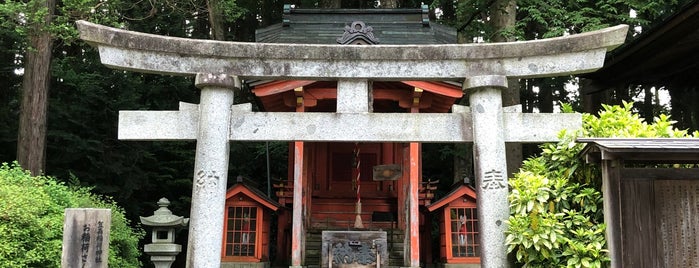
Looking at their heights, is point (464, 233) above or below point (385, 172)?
below

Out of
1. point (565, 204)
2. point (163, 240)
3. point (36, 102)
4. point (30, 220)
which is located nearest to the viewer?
point (565, 204)

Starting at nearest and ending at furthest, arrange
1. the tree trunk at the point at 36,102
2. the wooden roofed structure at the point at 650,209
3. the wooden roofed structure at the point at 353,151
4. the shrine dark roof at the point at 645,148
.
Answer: the shrine dark roof at the point at 645,148, the wooden roofed structure at the point at 650,209, the wooden roofed structure at the point at 353,151, the tree trunk at the point at 36,102

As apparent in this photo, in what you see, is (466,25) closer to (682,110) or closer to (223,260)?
(223,260)

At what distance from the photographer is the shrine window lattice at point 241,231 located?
11109 mm

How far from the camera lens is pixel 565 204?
6059 mm

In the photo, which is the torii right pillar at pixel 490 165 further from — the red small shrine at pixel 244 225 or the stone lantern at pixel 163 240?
the red small shrine at pixel 244 225

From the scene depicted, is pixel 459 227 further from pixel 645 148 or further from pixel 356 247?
pixel 645 148

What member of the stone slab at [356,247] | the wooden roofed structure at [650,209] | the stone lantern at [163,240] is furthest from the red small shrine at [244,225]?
the wooden roofed structure at [650,209]

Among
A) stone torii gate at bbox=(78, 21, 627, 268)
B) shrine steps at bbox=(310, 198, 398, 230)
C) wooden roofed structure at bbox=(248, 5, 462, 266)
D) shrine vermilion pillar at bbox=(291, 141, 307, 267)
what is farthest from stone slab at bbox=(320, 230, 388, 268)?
stone torii gate at bbox=(78, 21, 627, 268)

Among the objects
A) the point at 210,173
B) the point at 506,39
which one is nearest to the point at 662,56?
the point at 506,39

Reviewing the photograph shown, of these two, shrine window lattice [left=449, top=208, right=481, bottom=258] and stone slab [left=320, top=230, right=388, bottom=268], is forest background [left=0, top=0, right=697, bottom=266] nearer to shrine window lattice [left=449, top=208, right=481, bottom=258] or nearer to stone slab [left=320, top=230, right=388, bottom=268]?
shrine window lattice [left=449, top=208, right=481, bottom=258]

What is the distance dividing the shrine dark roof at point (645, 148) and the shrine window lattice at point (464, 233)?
225 inches

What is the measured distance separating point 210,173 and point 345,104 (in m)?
1.74

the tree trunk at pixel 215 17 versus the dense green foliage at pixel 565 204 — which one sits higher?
the tree trunk at pixel 215 17
